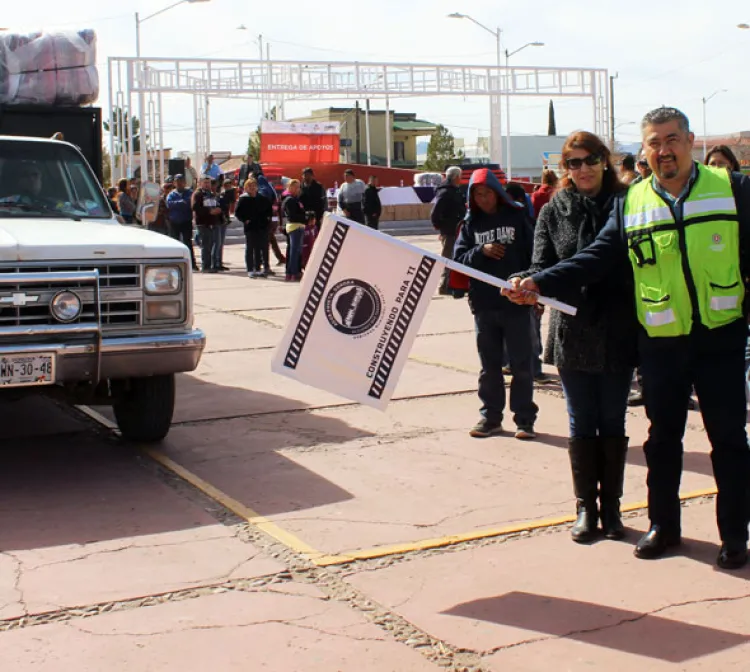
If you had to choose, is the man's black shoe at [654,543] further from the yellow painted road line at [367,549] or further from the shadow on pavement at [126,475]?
the shadow on pavement at [126,475]

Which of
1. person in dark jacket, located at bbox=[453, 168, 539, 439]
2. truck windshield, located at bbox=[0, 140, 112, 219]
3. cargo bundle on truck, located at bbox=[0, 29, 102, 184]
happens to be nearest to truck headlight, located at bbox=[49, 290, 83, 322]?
truck windshield, located at bbox=[0, 140, 112, 219]

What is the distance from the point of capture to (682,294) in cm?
474

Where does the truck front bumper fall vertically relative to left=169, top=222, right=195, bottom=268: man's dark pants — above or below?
below

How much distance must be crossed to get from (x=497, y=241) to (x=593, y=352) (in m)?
2.30

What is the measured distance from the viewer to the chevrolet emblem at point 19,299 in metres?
6.20

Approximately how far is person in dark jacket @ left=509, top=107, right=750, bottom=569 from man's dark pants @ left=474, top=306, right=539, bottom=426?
230cm

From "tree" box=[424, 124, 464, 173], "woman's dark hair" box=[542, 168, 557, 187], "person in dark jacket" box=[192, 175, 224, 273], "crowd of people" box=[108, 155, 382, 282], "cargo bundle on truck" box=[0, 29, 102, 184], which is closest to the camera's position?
"cargo bundle on truck" box=[0, 29, 102, 184]

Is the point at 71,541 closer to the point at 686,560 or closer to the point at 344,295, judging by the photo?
the point at 344,295

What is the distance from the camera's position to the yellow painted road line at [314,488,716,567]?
512cm

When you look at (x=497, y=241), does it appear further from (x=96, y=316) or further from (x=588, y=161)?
(x=96, y=316)

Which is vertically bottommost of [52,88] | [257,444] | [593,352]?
[257,444]

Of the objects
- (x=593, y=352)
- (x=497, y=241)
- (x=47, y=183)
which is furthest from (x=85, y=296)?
(x=593, y=352)

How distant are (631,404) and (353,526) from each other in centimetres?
347

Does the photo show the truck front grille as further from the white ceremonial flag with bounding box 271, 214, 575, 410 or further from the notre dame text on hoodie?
the notre dame text on hoodie
